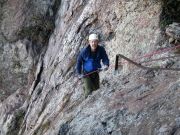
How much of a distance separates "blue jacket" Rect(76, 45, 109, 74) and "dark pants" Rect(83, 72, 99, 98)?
340 mm

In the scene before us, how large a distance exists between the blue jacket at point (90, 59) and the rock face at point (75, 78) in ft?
3.46

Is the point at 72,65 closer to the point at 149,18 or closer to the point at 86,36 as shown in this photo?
the point at 86,36

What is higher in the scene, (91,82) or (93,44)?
(93,44)

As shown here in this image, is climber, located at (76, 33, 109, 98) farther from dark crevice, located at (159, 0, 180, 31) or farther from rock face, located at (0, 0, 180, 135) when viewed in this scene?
dark crevice, located at (159, 0, 180, 31)

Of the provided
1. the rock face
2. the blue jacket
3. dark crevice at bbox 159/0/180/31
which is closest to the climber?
the blue jacket

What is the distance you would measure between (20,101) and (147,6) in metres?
9.53

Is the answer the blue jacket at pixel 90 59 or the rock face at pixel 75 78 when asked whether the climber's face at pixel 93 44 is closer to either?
the blue jacket at pixel 90 59

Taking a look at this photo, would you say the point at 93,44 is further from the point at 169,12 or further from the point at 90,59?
the point at 169,12

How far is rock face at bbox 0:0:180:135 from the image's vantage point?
13.6 metres

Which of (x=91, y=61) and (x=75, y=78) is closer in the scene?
(x=91, y=61)

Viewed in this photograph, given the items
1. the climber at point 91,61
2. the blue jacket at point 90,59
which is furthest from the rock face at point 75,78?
the blue jacket at point 90,59

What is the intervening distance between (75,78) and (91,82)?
413cm

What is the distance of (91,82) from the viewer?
15.9 m

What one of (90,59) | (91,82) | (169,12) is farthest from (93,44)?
(169,12)
